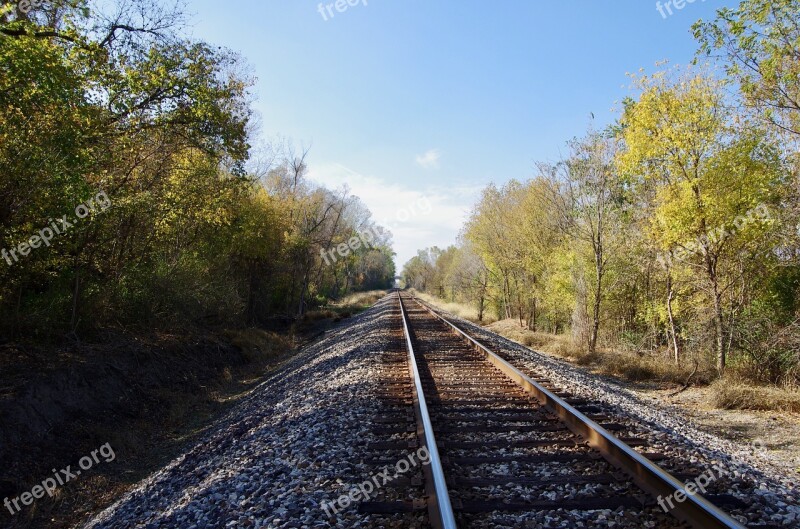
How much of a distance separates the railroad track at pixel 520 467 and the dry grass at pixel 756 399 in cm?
336

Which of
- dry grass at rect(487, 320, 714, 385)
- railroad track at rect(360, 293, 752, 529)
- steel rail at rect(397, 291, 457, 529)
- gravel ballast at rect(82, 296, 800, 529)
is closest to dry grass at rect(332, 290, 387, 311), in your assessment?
dry grass at rect(487, 320, 714, 385)

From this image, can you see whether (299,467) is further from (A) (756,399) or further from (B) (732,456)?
(A) (756,399)

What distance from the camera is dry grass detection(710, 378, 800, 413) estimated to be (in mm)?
7957

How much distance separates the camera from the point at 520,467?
14.8 feet

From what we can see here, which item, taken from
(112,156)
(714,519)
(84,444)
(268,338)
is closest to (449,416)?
(714,519)

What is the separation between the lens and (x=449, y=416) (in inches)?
246

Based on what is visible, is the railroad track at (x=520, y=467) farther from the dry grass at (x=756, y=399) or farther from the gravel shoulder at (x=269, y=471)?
the dry grass at (x=756, y=399)

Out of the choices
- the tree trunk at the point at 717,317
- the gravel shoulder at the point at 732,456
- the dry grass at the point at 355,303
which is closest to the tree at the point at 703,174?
the tree trunk at the point at 717,317

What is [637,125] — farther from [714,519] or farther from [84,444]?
[84,444]

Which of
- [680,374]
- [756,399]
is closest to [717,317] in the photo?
[680,374]

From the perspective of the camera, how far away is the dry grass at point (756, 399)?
7957mm

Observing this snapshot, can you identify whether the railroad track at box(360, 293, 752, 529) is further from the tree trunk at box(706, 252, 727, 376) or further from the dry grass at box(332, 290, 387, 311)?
the dry grass at box(332, 290, 387, 311)

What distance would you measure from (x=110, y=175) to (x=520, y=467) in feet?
33.1

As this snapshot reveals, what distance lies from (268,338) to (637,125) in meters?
15.6
